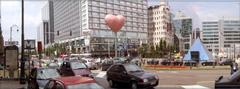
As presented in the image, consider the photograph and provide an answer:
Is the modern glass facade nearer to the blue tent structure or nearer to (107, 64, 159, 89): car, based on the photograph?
the blue tent structure

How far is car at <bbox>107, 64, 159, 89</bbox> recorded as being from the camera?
25234 mm

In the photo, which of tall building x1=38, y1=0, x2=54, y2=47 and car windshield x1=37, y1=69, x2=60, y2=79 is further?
tall building x1=38, y1=0, x2=54, y2=47

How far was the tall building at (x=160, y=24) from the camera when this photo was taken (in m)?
184

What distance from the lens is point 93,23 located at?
162 metres

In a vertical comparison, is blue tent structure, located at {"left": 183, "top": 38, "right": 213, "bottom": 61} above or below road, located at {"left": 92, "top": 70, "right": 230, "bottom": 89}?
above

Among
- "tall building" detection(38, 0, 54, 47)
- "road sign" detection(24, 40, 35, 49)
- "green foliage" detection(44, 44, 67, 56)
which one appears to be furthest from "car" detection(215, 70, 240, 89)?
"green foliage" detection(44, 44, 67, 56)

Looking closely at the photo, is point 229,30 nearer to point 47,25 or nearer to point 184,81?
point 47,25

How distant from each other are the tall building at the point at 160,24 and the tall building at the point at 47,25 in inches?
1583

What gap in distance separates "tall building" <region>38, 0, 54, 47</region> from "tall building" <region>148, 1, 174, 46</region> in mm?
40197

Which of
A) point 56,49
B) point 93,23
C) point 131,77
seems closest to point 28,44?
point 131,77

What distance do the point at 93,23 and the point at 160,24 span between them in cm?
3479

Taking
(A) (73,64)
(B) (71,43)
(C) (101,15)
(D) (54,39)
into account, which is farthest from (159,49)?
(A) (73,64)

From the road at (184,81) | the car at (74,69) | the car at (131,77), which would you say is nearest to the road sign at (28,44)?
the car at (74,69)

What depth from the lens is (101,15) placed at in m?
164
